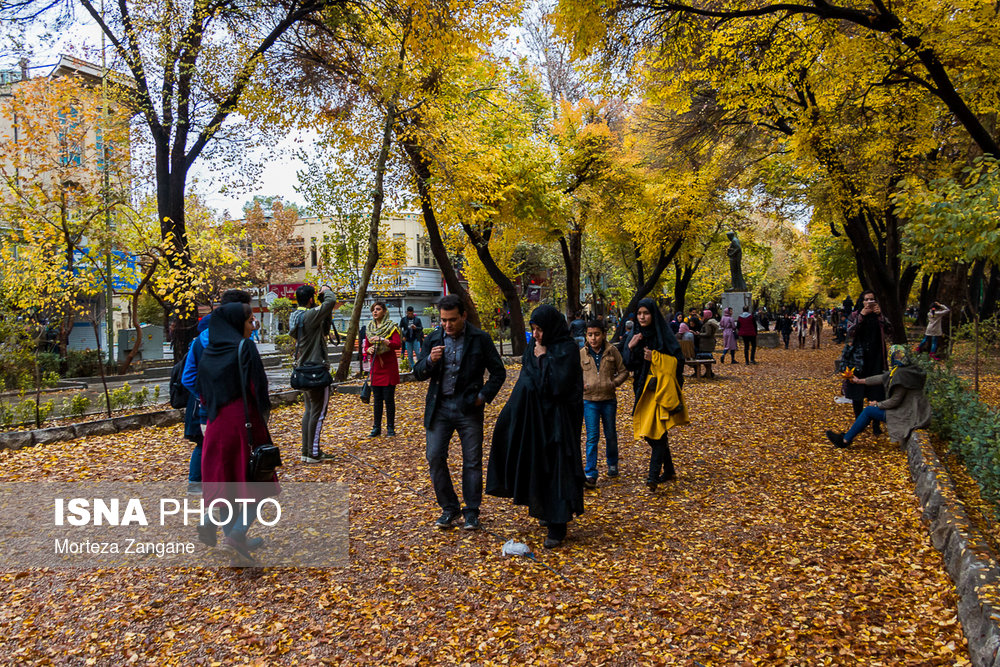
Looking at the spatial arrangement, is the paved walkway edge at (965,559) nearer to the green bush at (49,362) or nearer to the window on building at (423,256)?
the green bush at (49,362)

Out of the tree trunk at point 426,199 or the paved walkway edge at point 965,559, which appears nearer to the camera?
the paved walkway edge at point 965,559

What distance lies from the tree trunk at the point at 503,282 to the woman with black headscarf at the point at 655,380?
12.1 meters

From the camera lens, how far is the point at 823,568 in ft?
15.4

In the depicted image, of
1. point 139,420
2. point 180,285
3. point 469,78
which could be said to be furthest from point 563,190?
point 139,420

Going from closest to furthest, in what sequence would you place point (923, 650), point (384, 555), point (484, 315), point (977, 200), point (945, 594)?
1. point (923, 650)
2. point (945, 594)
3. point (384, 555)
4. point (977, 200)
5. point (484, 315)

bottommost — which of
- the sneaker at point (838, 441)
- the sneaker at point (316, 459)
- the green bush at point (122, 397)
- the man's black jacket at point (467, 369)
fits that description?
the sneaker at point (316, 459)

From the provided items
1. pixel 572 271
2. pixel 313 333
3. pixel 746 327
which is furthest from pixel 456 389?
pixel 572 271

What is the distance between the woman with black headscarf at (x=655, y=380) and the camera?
645cm

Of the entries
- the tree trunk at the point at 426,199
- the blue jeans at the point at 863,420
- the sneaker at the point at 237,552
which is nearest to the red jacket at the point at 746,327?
the tree trunk at the point at 426,199

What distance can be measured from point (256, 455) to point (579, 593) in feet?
7.44

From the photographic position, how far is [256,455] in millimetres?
4371

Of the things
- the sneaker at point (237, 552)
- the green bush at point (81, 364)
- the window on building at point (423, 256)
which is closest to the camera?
the sneaker at point (237, 552)

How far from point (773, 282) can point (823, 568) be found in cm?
5432

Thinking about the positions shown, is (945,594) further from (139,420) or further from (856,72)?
(139,420)
